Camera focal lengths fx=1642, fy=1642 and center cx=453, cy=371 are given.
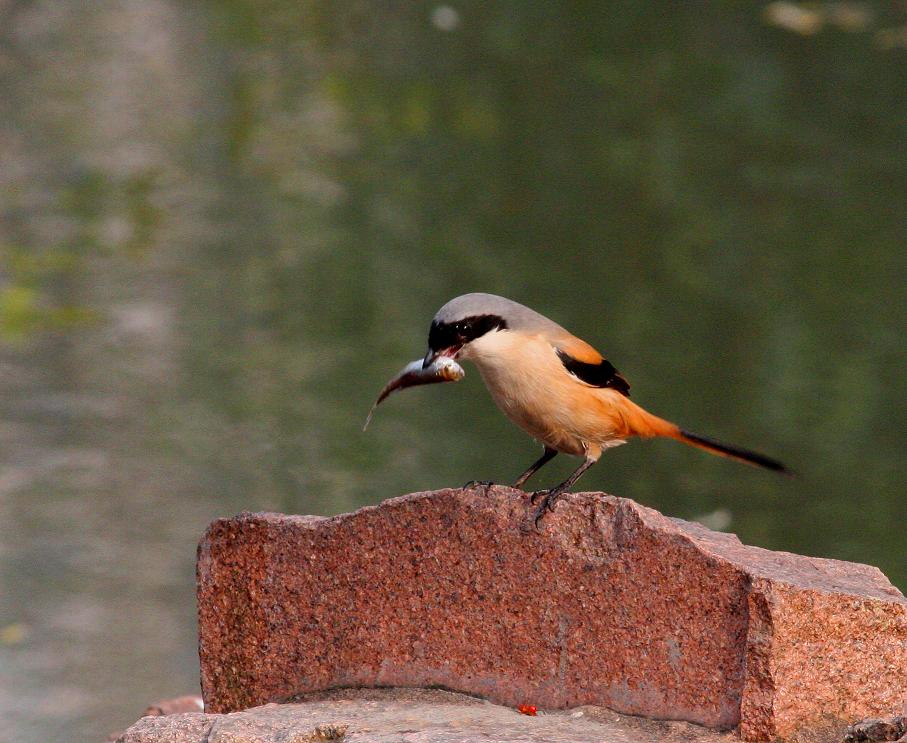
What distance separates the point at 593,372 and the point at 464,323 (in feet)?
1.72

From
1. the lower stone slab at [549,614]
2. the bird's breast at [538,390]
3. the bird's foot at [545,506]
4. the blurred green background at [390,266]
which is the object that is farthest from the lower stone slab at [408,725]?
the blurred green background at [390,266]

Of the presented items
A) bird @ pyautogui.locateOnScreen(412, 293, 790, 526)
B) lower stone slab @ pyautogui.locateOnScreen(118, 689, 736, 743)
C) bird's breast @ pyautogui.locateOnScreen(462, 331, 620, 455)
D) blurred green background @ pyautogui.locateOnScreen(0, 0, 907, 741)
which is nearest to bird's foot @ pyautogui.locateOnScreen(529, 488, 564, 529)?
bird @ pyautogui.locateOnScreen(412, 293, 790, 526)

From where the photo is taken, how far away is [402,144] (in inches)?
590

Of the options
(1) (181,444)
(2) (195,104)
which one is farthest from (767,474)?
(2) (195,104)

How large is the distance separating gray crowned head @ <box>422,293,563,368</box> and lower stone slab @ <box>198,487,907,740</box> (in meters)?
0.42

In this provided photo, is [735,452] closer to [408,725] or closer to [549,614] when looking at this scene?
[549,614]

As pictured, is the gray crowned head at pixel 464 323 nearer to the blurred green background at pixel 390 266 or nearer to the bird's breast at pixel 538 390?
the bird's breast at pixel 538 390

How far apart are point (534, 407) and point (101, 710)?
328cm

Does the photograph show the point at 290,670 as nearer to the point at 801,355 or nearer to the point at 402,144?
the point at 801,355

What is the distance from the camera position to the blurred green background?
349 inches

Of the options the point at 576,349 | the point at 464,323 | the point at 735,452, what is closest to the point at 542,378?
the point at 576,349

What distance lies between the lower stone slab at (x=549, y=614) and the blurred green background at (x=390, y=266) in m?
2.39

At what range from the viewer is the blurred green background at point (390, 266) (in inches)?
349

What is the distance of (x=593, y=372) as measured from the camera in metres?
4.97
